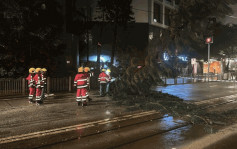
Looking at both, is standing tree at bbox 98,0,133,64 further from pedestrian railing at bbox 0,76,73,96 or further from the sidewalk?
the sidewalk

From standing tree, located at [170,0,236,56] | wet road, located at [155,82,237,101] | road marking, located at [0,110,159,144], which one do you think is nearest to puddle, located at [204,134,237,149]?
road marking, located at [0,110,159,144]

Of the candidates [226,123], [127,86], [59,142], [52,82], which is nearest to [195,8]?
[127,86]

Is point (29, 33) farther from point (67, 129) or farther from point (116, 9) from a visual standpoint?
point (67, 129)

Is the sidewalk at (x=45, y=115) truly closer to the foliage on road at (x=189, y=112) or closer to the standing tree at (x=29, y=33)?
the foliage on road at (x=189, y=112)

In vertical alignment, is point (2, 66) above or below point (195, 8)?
below

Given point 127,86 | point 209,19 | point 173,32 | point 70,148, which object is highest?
point 209,19

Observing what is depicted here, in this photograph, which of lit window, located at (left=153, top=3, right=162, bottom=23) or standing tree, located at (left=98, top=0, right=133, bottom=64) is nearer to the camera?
standing tree, located at (left=98, top=0, right=133, bottom=64)

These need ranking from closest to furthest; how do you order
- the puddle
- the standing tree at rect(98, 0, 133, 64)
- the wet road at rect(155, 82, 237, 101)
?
the puddle
the wet road at rect(155, 82, 237, 101)
the standing tree at rect(98, 0, 133, 64)

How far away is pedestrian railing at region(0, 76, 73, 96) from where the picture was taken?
45.5 ft

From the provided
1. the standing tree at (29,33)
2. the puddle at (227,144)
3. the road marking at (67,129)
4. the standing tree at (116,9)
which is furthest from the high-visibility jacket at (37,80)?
the standing tree at (116,9)

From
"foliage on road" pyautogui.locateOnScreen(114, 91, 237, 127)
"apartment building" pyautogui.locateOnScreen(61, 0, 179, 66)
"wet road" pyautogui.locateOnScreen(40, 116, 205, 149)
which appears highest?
"apartment building" pyautogui.locateOnScreen(61, 0, 179, 66)

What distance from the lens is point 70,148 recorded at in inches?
203

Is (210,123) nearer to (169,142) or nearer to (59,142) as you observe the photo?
(169,142)

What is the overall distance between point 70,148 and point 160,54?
354 inches
